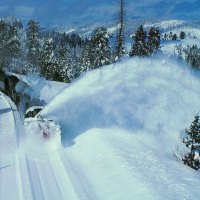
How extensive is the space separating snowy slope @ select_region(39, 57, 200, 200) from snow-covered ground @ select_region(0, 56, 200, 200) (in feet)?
0.06

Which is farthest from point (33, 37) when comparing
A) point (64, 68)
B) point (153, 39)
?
point (153, 39)

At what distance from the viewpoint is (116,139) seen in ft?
50.1

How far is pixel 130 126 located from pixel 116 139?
2287mm

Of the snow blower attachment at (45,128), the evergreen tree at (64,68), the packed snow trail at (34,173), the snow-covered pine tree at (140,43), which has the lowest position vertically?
the packed snow trail at (34,173)

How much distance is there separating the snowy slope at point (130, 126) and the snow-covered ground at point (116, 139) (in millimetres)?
18

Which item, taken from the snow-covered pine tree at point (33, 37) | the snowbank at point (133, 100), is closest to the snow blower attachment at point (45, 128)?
the snowbank at point (133, 100)

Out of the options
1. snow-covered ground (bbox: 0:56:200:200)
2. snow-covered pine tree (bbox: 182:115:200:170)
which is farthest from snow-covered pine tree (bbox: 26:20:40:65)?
snow-covered pine tree (bbox: 182:115:200:170)

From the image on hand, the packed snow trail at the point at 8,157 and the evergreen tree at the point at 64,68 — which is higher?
the evergreen tree at the point at 64,68

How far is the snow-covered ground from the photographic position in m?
9.96

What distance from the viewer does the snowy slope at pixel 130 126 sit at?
1024cm

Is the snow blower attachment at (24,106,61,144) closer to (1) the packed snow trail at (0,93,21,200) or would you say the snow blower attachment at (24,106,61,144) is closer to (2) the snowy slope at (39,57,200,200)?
(2) the snowy slope at (39,57,200,200)

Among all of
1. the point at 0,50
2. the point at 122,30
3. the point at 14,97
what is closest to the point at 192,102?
the point at 14,97

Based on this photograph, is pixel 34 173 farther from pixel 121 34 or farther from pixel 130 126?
pixel 121 34

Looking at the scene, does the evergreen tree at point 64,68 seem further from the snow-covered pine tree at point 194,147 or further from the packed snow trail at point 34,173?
the snow-covered pine tree at point 194,147
